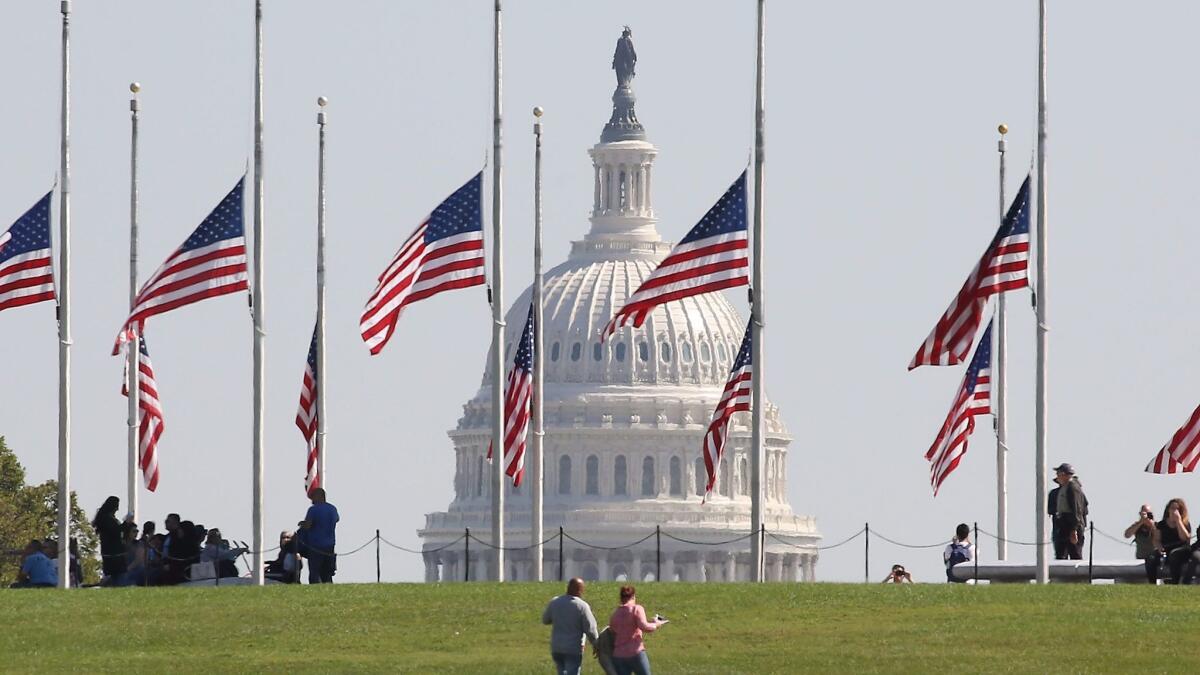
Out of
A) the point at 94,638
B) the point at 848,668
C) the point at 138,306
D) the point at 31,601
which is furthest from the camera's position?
the point at 138,306

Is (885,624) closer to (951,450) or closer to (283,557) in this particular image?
(283,557)

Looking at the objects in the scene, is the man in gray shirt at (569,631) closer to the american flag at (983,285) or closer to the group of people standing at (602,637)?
the group of people standing at (602,637)

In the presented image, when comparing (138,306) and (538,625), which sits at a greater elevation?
(138,306)

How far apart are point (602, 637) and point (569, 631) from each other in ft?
1.30

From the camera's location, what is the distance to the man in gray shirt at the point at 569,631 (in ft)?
168

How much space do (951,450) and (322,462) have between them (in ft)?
41.1

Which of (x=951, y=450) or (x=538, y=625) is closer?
→ (x=538, y=625)

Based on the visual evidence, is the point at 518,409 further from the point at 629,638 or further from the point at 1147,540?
the point at 629,638

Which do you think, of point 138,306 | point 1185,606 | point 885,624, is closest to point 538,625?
point 885,624

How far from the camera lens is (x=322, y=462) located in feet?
284

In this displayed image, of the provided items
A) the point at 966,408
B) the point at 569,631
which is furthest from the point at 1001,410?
the point at 569,631

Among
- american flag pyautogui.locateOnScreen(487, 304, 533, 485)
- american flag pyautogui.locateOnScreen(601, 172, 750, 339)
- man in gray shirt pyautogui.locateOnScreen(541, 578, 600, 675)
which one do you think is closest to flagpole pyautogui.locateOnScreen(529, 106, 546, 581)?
american flag pyautogui.locateOnScreen(487, 304, 533, 485)

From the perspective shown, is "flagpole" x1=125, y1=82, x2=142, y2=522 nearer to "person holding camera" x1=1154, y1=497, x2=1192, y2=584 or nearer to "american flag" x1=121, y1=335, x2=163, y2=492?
"american flag" x1=121, y1=335, x2=163, y2=492

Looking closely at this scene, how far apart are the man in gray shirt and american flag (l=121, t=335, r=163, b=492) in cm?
2984
